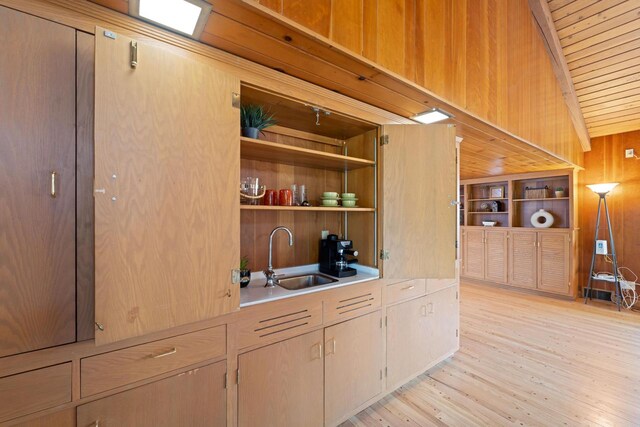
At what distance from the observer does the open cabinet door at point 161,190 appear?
962 millimetres

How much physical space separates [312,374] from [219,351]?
63cm

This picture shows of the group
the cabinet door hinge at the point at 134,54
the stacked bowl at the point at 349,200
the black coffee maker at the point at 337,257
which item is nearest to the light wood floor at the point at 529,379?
the black coffee maker at the point at 337,257

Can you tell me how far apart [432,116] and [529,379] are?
2.42 m

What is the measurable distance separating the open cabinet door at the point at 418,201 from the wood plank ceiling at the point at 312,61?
0.24 metres

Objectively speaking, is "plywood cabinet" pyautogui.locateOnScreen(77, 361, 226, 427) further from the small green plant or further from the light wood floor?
the small green plant

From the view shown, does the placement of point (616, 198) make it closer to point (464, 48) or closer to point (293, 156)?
point (464, 48)

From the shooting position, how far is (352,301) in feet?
6.00

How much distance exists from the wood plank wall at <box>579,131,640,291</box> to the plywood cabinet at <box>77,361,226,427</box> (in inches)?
237

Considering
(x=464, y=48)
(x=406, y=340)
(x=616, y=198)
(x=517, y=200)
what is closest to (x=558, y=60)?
(x=464, y=48)

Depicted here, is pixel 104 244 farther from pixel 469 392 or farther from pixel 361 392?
pixel 469 392

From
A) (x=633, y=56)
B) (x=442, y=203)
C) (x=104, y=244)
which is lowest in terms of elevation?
(x=104, y=244)

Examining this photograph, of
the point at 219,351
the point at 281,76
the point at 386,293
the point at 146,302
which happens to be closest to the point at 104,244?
the point at 146,302

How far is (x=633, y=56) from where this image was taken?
314 centimetres

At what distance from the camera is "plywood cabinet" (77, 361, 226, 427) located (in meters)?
1.04
